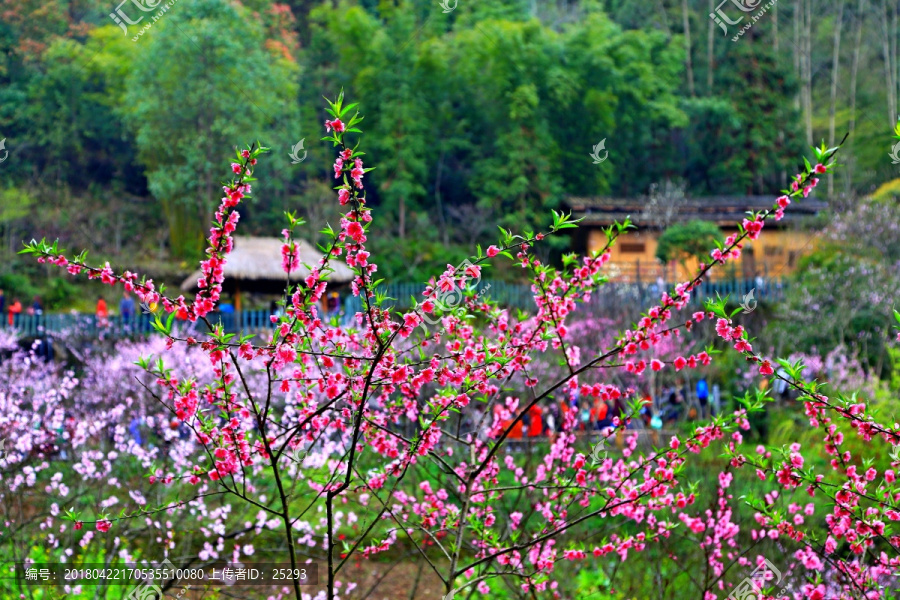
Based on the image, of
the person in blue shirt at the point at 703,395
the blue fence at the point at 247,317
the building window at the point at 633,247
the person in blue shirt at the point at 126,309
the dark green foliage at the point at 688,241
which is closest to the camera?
the person in blue shirt at the point at 703,395

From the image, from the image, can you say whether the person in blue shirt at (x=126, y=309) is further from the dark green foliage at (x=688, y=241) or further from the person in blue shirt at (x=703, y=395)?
the dark green foliage at (x=688, y=241)

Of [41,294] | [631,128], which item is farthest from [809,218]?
[41,294]

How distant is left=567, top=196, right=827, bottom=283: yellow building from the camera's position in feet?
73.7

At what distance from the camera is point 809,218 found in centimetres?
2305

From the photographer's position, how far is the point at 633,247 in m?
25.8

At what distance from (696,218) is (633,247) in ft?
7.86

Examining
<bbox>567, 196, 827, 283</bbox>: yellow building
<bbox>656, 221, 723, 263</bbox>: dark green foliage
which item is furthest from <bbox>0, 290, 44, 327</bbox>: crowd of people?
<bbox>656, 221, 723, 263</bbox>: dark green foliage

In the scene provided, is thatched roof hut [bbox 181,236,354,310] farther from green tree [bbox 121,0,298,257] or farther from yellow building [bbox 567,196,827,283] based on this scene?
yellow building [bbox 567,196,827,283]

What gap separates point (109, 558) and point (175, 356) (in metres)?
6.44

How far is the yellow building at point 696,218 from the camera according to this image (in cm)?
2245

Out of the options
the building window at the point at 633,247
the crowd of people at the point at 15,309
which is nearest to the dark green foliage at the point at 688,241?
the building window at the point at 633,247

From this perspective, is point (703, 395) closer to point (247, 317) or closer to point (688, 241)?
point (688, 241)

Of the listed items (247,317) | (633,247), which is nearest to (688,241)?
(633,247)

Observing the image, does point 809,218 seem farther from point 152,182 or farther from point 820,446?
point 152,182
